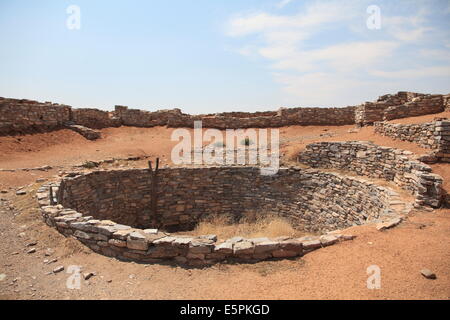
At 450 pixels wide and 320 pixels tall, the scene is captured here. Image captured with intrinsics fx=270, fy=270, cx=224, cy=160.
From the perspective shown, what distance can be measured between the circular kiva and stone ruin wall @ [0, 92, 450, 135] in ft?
24.4

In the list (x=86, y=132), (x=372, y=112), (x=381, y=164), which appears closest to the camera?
(x=381, y=164)

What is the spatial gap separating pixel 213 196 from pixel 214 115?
11.0 meters

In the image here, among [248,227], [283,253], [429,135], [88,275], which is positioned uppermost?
[429,135]

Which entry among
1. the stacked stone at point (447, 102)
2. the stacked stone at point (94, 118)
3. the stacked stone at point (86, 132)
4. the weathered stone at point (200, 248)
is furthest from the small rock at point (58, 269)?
the stacked stone at point (447, 102)

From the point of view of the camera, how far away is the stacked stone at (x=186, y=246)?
199 inches

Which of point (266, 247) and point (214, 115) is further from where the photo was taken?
point (214, 115)

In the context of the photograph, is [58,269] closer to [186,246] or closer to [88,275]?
[88,275]

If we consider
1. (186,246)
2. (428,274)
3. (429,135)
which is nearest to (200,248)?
(186,246)

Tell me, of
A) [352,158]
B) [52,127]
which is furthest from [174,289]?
[52,127]

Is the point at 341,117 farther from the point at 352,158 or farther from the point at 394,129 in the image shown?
the point at 352,158

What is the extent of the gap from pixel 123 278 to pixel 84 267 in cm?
88

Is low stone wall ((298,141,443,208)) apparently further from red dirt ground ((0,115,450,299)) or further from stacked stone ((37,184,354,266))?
stacked stone ((37,184,354,266))

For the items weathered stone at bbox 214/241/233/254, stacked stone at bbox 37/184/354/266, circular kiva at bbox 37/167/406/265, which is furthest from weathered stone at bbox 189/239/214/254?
circular kiva at bbox 37/167/406/265

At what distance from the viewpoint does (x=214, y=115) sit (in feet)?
72.0
